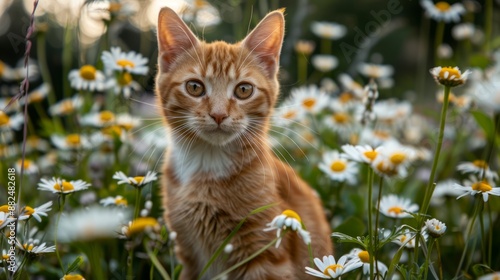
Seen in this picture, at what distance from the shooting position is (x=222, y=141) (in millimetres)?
1707

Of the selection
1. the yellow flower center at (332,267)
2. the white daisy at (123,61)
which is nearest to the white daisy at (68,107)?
the white daisy at (123,61)

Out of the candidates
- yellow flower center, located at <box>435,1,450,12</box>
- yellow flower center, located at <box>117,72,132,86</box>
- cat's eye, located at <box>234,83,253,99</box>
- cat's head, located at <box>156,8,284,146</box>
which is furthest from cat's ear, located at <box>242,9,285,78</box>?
yellow flower center, located at <box>435,1,450,12</box>

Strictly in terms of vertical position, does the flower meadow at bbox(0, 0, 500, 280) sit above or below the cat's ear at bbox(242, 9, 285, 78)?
below

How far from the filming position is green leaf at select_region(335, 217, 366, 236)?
1.89 metres

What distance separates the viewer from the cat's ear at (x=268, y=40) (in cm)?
176

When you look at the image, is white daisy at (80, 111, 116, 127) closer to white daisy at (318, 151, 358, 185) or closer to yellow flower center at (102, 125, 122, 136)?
yellow flower center at (102, 125, 122, 136)

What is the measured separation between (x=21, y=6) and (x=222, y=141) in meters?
3.71

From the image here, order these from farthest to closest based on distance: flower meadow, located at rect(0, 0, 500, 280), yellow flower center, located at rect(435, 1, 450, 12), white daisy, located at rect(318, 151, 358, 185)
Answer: yellow flower center, located at rect(435, 1, 450, 12)
white daisy, located at rect(318, 151, 358, 185)
flower meadow, located at rect(0, 0, 500, 280)

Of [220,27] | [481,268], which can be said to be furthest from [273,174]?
[220,27]

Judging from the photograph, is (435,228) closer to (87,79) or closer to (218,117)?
(218,117)

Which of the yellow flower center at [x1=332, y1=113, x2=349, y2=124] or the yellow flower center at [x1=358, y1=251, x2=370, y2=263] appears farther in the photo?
the yellow flower center at [x1=332, y1=113, x2=349, y2=124]

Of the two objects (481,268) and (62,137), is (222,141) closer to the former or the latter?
(481,268)

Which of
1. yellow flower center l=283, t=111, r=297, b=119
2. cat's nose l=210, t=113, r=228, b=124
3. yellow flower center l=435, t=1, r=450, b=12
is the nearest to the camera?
cat's nose l=210, t=113, r=228, b=124

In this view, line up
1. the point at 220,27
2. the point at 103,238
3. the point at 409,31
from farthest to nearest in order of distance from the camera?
the point at 409,31, the point at 220,27, the point at 103,238
